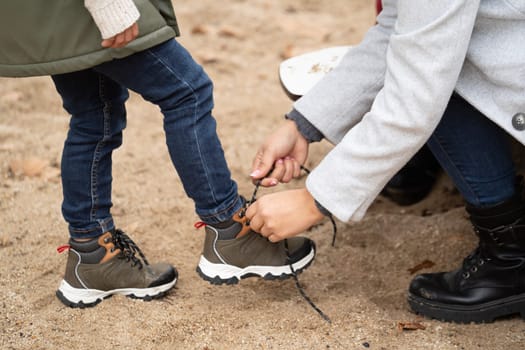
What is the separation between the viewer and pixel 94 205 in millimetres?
1555

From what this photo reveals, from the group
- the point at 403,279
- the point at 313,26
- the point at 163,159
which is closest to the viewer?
the point at 403,279

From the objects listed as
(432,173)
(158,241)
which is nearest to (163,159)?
(158,241)

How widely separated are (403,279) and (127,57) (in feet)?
2.97

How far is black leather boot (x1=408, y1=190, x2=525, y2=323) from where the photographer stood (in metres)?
1.48

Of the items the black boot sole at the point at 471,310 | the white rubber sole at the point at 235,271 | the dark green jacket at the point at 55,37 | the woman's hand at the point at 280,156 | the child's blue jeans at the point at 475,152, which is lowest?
the white rubber sole at the point at 235,271

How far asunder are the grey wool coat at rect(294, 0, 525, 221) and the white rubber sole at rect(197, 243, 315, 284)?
367 mm

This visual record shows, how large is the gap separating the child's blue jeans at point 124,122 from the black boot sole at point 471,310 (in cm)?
49

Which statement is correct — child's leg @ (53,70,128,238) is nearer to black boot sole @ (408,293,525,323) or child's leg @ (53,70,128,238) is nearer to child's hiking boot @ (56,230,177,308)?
child's hiking boot @ (56,230,177,308)

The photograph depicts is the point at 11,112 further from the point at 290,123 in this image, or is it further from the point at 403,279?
the point at 403,279

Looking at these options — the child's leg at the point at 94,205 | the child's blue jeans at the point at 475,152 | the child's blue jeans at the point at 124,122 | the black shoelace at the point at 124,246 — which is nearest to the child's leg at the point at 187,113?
Result: the child's blue jeans at the point at 124,122

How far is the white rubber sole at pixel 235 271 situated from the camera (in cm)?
159

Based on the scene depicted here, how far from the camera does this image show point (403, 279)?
1766 mm

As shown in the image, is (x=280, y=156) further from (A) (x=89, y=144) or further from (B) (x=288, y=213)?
(A) (x=89, y=144)

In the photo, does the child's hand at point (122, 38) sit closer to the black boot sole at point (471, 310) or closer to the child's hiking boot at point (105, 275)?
the child's hiking boot at point (105, 275)
